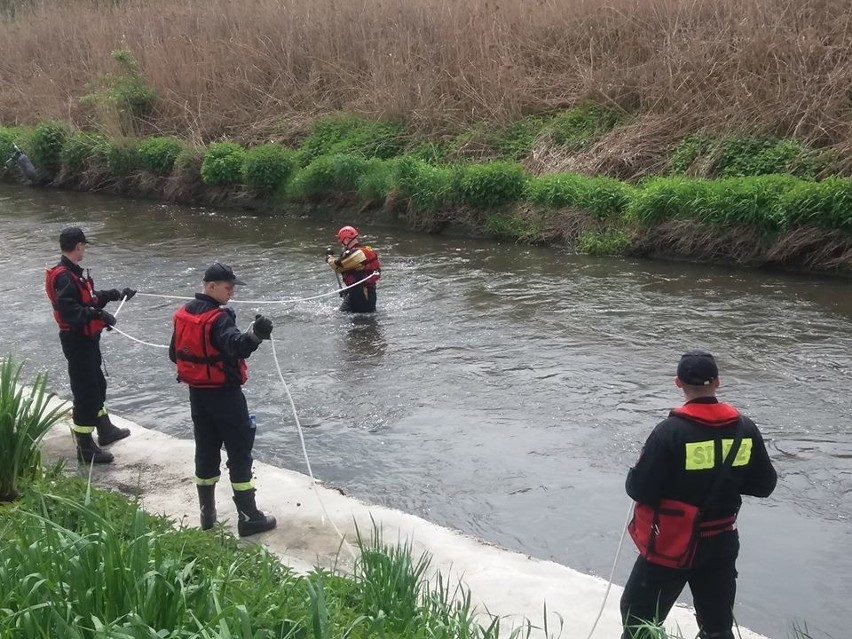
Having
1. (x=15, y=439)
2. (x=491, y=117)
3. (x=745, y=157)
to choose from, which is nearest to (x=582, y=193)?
(x=745, y=157)

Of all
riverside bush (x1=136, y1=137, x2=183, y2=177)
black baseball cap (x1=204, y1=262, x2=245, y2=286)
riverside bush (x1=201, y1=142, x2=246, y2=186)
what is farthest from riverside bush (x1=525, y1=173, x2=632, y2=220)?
black baseball cap (x1=204, y1=262, x2=245, y2=286)

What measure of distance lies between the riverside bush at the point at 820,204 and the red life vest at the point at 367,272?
6.24m

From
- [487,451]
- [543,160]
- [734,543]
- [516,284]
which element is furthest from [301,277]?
[734,543]

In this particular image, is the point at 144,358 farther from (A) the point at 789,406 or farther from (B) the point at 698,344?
(A) the point at 789,406

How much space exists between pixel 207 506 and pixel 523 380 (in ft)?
14.1

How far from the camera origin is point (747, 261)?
1489 centimetres

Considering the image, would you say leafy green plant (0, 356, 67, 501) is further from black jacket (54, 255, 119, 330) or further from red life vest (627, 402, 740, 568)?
red life vest (627, 402, 740, 568)

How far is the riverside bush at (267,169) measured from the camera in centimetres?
2202

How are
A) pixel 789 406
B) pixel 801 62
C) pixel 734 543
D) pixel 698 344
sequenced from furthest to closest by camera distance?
pixel 801 62 < pixel 698 344 < pixel 789 406 < pixel 734 543

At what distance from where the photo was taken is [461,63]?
72.3 ft

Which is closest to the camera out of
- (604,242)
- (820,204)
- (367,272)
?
(367,272)

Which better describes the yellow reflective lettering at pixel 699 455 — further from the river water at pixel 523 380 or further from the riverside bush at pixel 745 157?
the riverside bush at pixel 745 157

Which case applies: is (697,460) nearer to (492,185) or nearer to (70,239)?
(70,239)

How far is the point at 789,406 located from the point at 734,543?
4798mm
